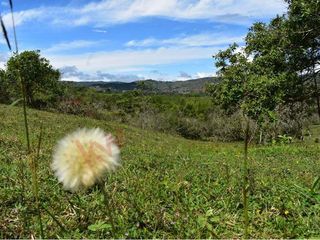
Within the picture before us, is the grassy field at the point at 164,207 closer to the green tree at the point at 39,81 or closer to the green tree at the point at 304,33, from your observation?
the green tree at the point at 304,33

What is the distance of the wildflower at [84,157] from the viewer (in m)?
1.85

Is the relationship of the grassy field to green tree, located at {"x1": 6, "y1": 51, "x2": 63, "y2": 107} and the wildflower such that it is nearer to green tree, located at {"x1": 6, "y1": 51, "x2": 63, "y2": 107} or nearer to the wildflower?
the wildflower

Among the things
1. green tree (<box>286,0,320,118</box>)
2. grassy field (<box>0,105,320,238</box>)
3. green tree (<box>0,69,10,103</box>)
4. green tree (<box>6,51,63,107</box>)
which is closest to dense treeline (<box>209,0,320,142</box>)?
green tree (<box>286,0,320,118</box>)

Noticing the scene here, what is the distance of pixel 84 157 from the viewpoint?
1.89 m

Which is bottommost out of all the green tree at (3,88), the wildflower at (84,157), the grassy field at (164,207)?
the grassy field at (164,207)

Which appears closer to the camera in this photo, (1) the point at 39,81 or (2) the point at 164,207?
(2) the point at 164,207

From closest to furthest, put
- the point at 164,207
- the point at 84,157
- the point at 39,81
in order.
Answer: the point at 84,157, the point at 164,207, the point at 39,81

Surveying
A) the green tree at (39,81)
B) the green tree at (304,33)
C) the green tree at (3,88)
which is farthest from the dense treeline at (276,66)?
the green tree at (3,88)

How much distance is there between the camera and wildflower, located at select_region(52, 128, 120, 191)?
185cm

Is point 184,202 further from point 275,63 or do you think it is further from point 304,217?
point 275,63

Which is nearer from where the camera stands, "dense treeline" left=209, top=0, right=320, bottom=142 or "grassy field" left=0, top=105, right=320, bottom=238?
"grassy field" left=0, top=105, right=320, bottom=238

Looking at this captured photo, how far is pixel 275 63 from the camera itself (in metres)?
20.1

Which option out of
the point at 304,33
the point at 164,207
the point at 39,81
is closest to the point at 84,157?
the point at 164,207

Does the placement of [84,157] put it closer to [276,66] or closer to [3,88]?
[276,66]
